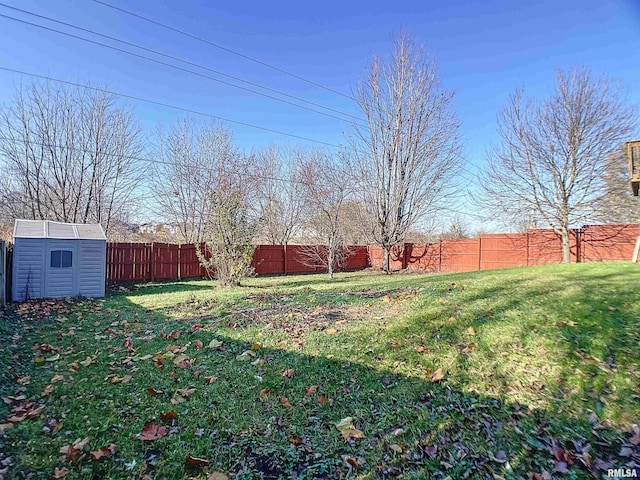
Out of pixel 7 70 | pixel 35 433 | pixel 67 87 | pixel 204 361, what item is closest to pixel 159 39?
pixel 7 70

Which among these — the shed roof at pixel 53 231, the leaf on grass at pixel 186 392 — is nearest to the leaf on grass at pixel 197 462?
the leaf on grass at pixel 186 392

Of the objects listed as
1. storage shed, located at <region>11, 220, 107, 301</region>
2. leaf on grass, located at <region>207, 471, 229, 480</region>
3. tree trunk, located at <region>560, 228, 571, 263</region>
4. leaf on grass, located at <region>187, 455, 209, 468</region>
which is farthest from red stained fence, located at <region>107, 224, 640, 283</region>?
leaf on grass, located at <region>207, 471, 229, 480</region>

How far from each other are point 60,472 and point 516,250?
17388 mm

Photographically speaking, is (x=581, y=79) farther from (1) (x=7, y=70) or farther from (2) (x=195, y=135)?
(1) (x=7, y=70)

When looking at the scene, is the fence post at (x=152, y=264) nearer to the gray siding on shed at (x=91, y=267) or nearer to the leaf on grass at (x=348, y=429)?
the gray siding on shed at (x=91, y=267)

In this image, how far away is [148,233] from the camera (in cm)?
1803

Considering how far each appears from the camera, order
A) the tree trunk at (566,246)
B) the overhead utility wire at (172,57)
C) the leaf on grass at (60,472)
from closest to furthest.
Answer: the leaf on grass at (60,472) < the overhead utility wire at (172,57) < the tree trunk at (566,246)

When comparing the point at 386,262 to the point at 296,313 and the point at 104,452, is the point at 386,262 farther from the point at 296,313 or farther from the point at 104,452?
the point at 104,452

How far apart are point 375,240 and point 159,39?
454 inches

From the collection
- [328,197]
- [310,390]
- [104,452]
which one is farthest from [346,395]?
[328,197]

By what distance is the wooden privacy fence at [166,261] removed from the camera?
39.0 feet

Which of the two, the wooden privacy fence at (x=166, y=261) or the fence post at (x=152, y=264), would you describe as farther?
the fence post at (x=152, y=264)

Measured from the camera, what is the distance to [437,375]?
9.18 feet

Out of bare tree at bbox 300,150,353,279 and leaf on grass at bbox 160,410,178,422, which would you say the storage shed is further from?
leaf on grass at bbox 160,410,178,422
